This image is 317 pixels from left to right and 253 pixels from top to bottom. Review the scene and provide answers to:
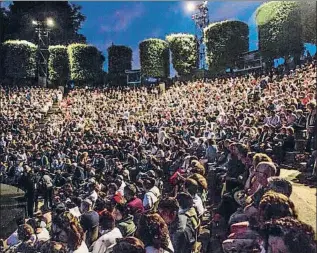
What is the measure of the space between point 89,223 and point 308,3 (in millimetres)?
2065

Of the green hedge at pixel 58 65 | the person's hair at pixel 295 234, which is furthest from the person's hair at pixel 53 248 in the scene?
the green hedge at pixel 58 65

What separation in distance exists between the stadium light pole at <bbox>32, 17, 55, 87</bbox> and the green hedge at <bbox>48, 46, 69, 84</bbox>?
14cm

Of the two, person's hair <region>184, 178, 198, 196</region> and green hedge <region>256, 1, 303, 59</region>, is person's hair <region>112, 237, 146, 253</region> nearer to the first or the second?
person's hair <region>184, 178, 198, 196</region>

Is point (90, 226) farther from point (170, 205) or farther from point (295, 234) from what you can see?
point (295, 234)

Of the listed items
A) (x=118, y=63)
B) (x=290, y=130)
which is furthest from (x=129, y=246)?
(x=118, y=63)

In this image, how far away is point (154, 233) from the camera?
2135mm

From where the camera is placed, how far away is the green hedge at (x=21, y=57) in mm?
10680

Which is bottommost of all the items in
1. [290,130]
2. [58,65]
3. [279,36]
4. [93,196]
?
[93,196]

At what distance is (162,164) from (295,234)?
4750mm

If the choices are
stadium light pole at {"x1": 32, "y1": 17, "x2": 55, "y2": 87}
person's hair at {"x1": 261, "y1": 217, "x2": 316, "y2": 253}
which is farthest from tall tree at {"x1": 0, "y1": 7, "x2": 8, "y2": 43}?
person's hair at {"x1": 261, "y1": 217, "x2": 316, "y2": 253}

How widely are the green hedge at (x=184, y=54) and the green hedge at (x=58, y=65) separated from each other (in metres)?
2.58

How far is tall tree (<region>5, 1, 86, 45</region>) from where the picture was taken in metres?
7.71

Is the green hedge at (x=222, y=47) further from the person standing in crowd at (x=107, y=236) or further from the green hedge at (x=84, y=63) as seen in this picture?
the person standing in crowd at (x=107, y=236)

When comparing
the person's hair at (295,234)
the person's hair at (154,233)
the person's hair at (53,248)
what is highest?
the person's hair at (295,234)
